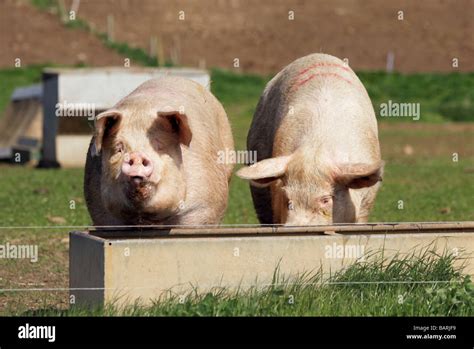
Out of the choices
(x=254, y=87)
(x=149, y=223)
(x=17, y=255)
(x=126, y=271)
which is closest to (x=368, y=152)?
(x=149, y=223)

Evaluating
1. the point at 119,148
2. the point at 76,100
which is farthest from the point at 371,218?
the point at 76,100

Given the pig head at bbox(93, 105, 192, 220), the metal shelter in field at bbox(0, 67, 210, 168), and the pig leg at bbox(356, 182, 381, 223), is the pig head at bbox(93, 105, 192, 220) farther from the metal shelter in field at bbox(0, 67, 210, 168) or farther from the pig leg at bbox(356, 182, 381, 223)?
the metal shelter in field at bbox(0, 67, 210, 168)

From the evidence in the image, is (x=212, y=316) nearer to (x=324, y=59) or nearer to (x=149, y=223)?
(x=149, y=223)

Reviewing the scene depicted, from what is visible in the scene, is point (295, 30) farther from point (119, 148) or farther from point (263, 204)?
point (119, 148)

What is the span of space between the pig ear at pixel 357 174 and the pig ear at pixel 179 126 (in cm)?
119

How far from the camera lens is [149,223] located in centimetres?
818

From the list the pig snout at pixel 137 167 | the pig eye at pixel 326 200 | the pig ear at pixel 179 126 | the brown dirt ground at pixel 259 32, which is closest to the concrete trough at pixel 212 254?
the pig snout at pixel 137 167

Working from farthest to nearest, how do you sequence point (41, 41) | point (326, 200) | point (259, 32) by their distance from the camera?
1. point (259, 32)
2. point (41, 41)
3. point (326, 200)

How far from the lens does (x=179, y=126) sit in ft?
26.5

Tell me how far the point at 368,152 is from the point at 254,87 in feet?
85.6

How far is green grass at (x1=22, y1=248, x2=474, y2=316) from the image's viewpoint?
696 centimetres

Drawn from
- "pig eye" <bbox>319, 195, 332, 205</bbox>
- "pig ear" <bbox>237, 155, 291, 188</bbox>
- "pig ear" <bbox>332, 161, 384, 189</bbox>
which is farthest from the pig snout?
"pig ear" <bbox>332, 161, 384, 189</bbox>

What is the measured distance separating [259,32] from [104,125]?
39.5m

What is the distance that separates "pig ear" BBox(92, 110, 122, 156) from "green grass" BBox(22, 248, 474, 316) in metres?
1.29
